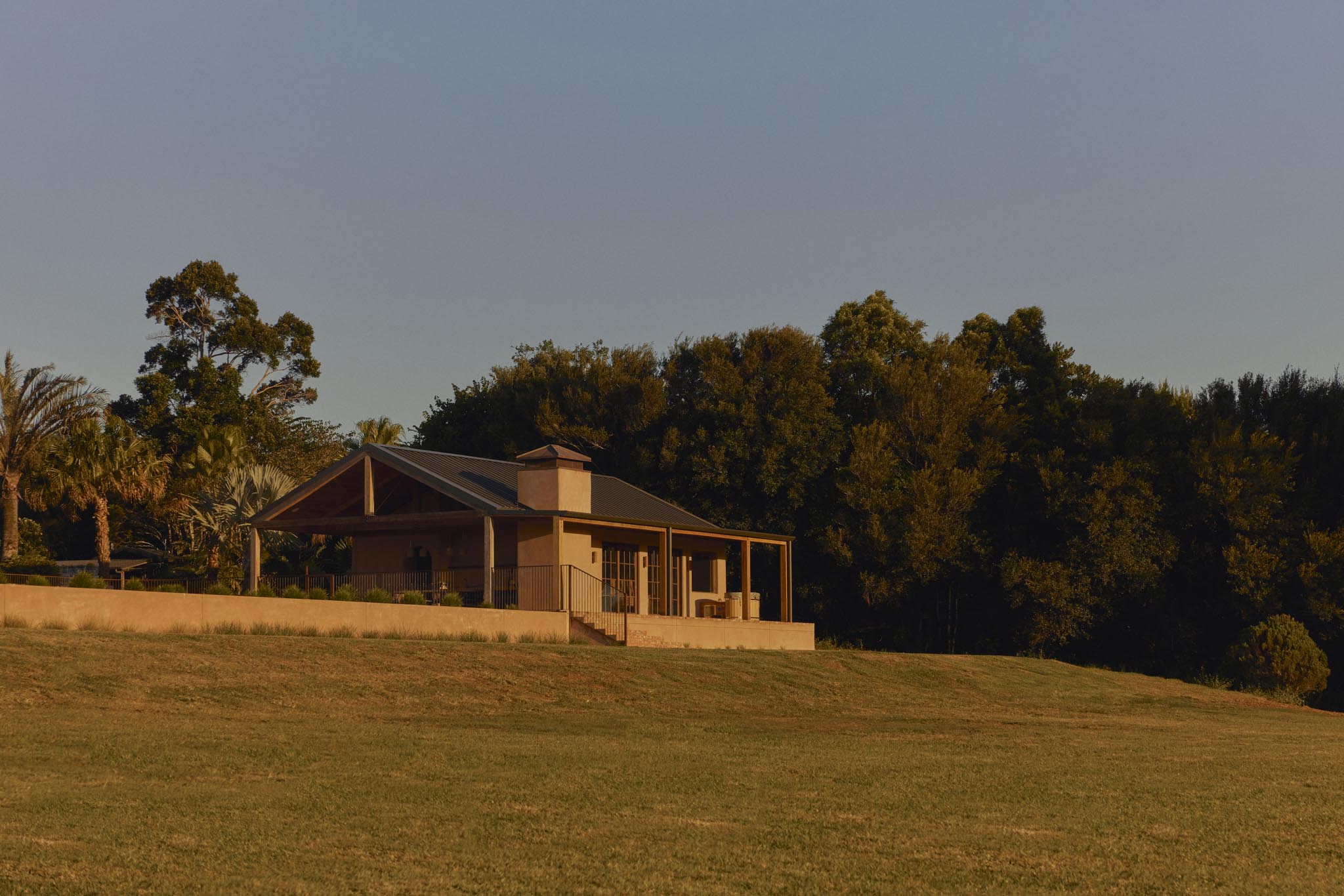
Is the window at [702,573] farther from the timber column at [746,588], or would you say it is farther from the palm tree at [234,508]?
the palm tree at [234,508]

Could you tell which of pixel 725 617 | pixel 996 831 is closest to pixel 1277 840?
pixel 996 831

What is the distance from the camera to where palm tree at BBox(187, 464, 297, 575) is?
44.2m

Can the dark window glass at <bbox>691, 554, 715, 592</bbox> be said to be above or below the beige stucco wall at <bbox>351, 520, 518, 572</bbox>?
below

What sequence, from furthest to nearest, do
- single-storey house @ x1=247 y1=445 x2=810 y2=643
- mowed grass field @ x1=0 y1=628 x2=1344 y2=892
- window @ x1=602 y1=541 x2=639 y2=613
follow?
window @ x1=602 y1=541 x2=639 y2=613 < single-storey house @ x1=247 y1=445 x2=810 y2=643 < mowed grass field @ x1=0 y1=628 x2=1344 y2=892

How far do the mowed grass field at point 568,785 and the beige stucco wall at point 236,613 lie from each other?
5.60 feet

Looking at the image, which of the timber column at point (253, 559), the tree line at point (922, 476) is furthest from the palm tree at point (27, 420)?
the timber column at point (253, 559)

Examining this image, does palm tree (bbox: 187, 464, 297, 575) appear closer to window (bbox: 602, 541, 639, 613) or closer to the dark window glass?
window (bbox: 602, 541, 639, 613)

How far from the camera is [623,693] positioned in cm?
2225

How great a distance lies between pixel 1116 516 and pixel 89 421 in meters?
32.2

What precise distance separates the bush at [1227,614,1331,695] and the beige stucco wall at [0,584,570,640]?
19.6 metres

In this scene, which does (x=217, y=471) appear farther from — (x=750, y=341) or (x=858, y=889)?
(x=858, y=889)

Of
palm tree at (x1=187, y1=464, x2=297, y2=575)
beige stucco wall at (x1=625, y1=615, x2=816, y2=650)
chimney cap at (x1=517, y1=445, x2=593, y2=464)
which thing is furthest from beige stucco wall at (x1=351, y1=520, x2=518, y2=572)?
palm tree at (x1=187, y1=464, x2=297, y2=575)

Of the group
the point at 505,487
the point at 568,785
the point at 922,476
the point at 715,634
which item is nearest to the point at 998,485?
the point at 922,476

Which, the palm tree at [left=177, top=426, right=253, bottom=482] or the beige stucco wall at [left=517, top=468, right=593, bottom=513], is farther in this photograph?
the palm tree at [left=177, top=426, right=253, bottom=482]
